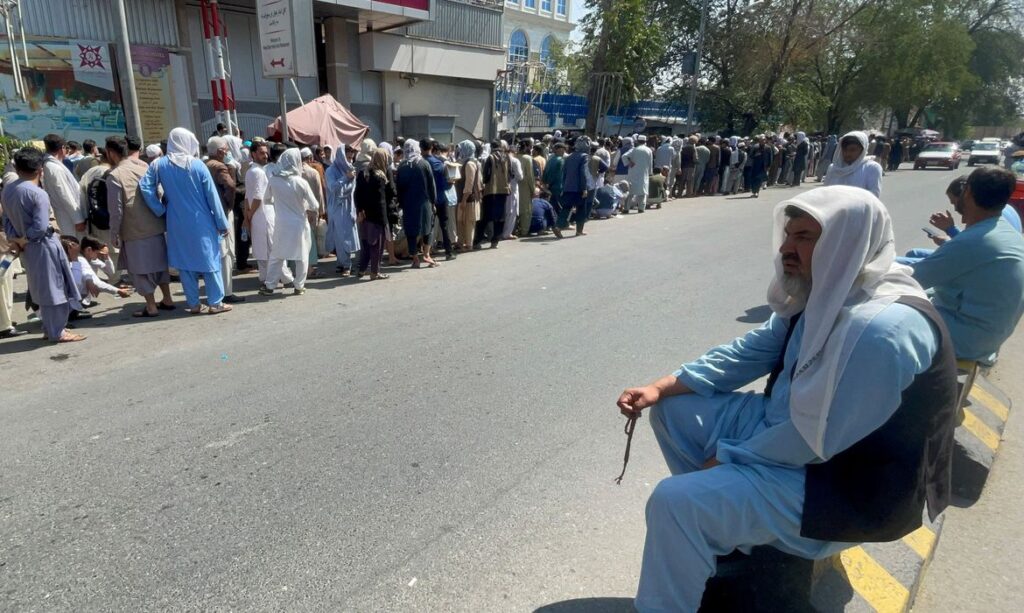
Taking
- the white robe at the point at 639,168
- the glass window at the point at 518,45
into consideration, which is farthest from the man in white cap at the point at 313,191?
the glass window at the point at 518,45

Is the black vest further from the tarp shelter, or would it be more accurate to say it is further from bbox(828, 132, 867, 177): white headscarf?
the tarp shelter

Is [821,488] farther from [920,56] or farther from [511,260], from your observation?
[920,56]

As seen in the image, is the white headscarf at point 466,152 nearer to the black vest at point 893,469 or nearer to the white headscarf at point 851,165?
the white headscarf at point 851,165

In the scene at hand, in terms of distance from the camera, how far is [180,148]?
19.2 ft

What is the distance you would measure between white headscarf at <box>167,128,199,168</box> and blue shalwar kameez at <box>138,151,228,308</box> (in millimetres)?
32

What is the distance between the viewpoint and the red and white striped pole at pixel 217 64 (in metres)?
10.4

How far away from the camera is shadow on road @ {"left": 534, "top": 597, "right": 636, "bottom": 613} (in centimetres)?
236

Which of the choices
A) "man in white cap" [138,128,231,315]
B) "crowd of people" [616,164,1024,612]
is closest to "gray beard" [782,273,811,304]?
"crowd of people" [616,164,1024,612]

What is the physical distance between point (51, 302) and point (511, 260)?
553cm

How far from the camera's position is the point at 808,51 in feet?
90.9

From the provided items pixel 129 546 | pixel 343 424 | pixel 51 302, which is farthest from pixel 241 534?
pixel 51 302

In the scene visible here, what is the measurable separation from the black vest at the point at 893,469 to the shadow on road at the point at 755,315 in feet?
14.0

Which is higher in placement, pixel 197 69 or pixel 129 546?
pixel 197 69

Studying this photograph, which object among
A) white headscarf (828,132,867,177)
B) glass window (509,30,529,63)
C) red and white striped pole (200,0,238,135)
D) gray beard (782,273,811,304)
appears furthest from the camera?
glass window (509,30,529,63)
